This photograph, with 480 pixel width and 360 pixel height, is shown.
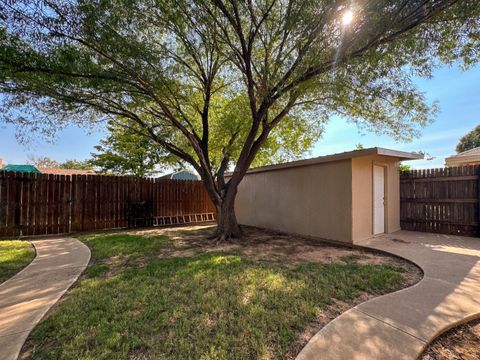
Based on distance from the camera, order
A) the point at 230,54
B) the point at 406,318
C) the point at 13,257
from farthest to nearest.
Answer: the point at 230,54 → the point at 13,257 → the point at 406,318

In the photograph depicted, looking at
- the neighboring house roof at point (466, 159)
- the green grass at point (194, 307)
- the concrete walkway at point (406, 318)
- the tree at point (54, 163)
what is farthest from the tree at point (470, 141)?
the tree at point (54, 163)

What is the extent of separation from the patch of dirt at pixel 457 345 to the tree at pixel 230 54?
14.3 ft

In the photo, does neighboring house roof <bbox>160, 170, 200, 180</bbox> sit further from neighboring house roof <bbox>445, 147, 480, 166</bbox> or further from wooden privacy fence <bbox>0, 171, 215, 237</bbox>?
neighboring house roof <bbox>445, 147, 480, 166</bbox>

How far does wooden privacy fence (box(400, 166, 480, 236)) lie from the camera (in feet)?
20.3

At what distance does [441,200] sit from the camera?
6645 mm

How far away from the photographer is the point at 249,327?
219 centimetres

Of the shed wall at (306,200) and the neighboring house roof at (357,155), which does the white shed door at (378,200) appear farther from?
the shed wall at (306,200)

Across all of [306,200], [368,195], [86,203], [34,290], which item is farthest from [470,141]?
[34,290]

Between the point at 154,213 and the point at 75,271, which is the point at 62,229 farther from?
the point at 75,271

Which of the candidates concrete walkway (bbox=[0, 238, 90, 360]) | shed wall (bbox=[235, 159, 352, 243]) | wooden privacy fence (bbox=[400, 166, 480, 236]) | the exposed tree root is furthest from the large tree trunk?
wooden privacy fence (bbox=[400, 166, 480, 236])

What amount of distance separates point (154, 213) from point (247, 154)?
17.0 feet

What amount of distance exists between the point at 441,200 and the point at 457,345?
6081mm

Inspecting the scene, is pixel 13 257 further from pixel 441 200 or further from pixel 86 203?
pixel 441 200

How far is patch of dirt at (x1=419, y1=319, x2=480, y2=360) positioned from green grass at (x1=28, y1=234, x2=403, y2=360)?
34.5 inches
